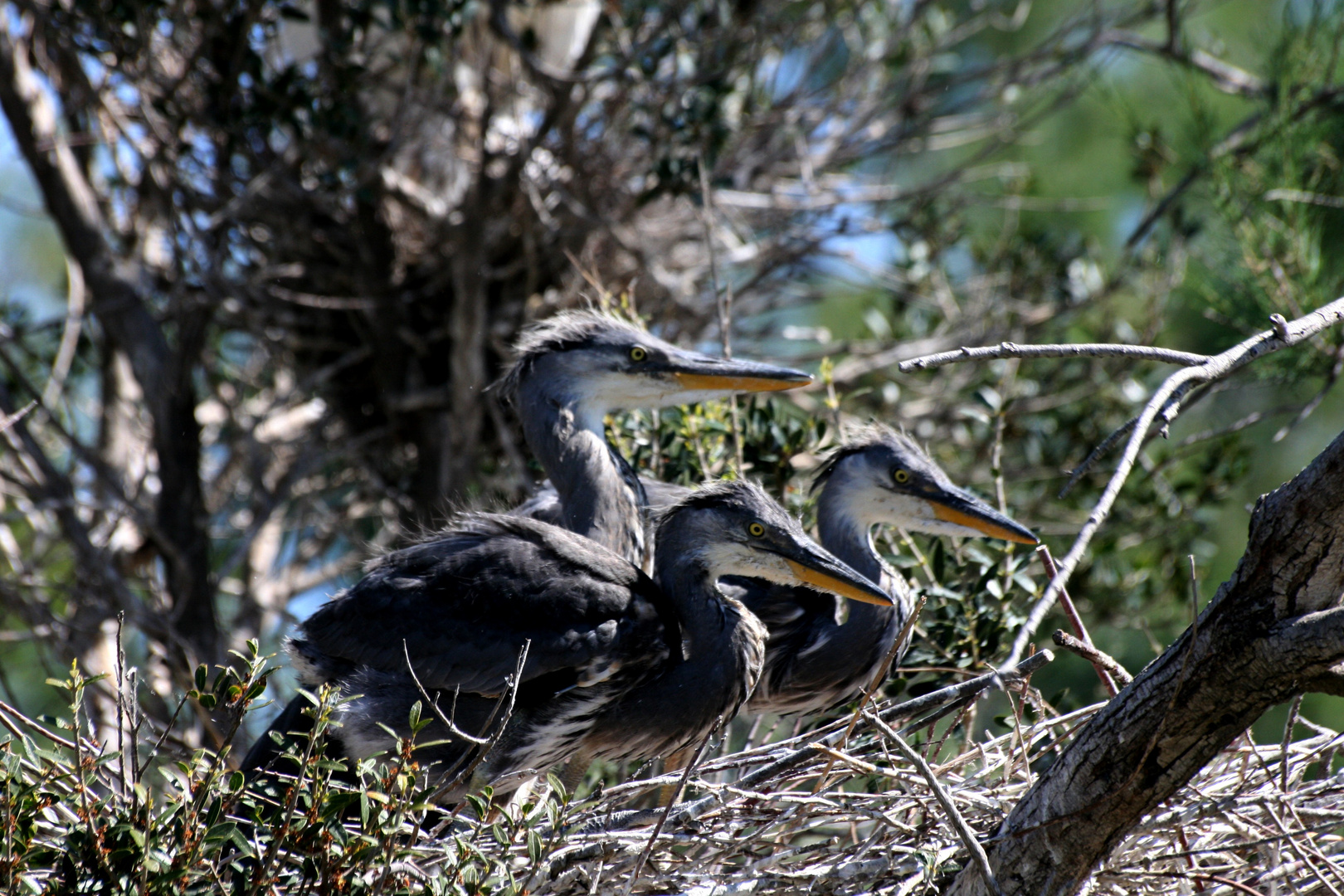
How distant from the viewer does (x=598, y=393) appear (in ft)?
10.1

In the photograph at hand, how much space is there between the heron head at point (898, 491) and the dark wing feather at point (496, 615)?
2.52 feet

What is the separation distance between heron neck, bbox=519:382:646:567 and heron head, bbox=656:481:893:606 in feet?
1.17

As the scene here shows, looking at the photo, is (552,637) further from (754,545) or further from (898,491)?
(898,491)

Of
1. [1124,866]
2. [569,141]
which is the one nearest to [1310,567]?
[1124,866]

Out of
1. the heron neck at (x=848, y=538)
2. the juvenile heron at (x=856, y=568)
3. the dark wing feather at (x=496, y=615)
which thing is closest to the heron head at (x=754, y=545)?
the dark wing feather at (x=496, y=615)

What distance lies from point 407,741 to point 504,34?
2466 millimetres

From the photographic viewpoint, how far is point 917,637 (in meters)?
2.83

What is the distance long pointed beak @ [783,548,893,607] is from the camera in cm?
250

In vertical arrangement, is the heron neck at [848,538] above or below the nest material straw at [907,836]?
above

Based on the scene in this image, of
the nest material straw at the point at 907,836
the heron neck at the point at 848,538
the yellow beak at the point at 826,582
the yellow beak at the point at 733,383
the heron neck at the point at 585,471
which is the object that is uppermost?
the yellow beak at the point at 733,383

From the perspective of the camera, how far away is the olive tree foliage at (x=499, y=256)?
356 cm

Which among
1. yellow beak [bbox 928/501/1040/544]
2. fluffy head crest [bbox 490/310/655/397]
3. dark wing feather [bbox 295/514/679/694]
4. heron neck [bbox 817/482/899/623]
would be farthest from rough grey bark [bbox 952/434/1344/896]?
fluffy head crest [bbox 490/310/655/397]

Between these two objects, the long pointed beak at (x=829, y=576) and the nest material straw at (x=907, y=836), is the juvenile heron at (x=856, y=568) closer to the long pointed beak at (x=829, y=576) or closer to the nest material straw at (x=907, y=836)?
the long pointed beak at (x=829, y=576)

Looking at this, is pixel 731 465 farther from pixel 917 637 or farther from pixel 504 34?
pixel 504 34
